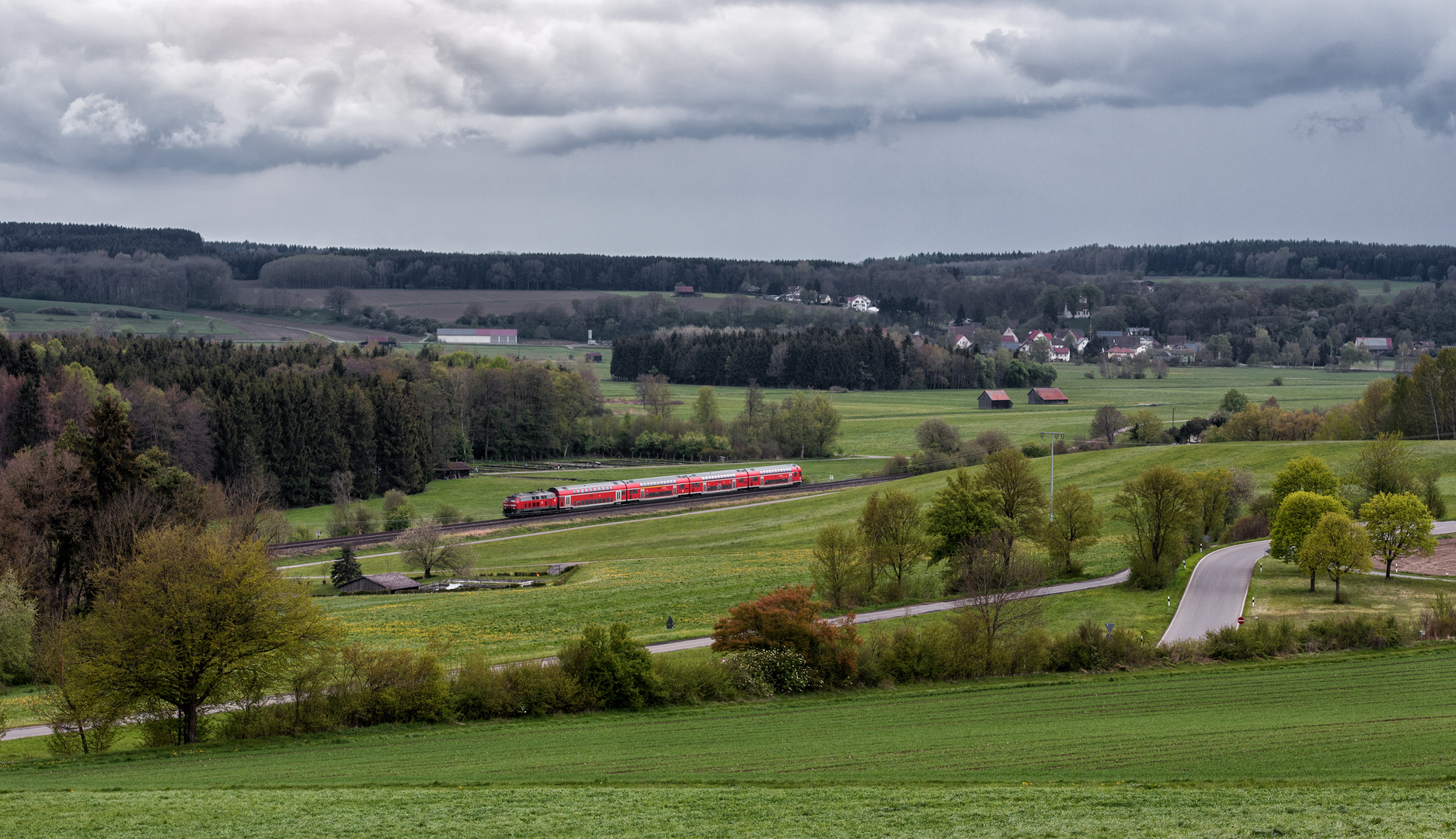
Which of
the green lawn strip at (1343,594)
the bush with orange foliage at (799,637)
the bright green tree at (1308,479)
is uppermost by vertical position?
the bright green tree at (1308,479)

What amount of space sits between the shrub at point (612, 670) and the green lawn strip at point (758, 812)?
966 centimetres

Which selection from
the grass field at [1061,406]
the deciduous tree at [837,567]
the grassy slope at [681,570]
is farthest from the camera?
the grass field at [1061,406]

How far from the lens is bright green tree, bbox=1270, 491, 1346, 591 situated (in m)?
46.5

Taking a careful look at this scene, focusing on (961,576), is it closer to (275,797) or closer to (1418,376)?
(275,797)

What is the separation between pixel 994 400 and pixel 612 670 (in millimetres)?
117168

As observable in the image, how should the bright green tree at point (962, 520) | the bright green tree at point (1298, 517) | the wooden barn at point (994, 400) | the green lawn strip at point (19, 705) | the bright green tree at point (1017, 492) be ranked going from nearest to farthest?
the green lawn strip at point (19, 705), the bright green tree at point (1298, 517), the bright green tree at point (962, 520), the bright green tree at point (1017, 492), the wooden barn at point (994, 400)

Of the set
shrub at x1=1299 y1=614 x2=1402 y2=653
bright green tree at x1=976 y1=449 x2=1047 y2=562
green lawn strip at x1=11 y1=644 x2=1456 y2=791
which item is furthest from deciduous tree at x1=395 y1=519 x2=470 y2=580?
shrub at x1=1299 y1=614 x2=1402 y2=653

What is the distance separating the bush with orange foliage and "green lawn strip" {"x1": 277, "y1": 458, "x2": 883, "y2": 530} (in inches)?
2073

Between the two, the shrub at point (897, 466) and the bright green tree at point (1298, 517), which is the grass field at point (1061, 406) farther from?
the bright green tree at point (1298, 517)

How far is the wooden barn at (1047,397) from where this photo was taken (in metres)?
145

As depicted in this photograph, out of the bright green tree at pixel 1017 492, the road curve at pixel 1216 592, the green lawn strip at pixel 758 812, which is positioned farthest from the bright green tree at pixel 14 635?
the road curve at pixel 1216 592

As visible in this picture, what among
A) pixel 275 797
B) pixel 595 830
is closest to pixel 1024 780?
pixel 595 830

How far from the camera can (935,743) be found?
88.7 ft

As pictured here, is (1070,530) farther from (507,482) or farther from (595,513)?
(507,482)
